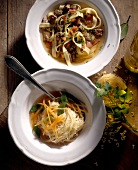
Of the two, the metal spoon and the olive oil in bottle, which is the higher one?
Answer: the metal spoon

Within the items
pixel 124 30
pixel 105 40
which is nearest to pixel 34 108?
pixel 105 40

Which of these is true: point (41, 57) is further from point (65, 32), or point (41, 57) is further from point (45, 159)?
point (45, 159)

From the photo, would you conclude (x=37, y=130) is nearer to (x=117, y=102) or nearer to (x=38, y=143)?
(x=38, y=143)

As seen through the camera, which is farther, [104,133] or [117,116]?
[104,133]

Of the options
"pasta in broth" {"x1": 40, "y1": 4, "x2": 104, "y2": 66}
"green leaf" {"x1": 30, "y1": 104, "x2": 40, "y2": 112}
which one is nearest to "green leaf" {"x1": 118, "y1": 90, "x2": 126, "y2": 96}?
"pasta in broth" {"x1": 40, "y1": 4, "x2": 104, "y2": 66}

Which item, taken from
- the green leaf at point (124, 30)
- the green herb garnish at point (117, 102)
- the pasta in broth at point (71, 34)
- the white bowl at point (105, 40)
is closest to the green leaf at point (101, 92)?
the green herb garnish at point (117, 102)

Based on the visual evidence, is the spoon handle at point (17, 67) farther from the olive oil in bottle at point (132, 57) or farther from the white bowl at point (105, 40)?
the olive oil in bottle at point (132, 57)

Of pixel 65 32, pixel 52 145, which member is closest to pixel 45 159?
pixel 52 145

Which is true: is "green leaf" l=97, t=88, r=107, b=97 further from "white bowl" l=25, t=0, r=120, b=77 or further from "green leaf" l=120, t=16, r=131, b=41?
"green leaf" l=120, t=16, r=131, b=41
